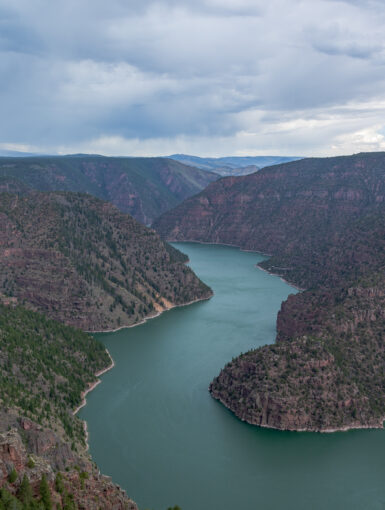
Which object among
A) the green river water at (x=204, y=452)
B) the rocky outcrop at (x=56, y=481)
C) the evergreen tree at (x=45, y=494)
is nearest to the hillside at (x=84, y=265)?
the green river water at (x=204, y=452)

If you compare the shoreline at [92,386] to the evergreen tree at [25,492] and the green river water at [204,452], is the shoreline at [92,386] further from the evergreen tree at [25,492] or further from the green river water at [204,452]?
the evergreen tree at [25,492]

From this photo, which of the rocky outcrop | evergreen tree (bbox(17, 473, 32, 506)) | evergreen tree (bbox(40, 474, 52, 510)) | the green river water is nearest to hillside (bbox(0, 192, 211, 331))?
the green river water

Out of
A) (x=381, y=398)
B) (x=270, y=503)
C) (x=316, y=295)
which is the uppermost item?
(x=316, y=295)

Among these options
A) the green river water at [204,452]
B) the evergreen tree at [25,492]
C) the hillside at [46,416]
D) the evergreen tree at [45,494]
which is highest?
the evergreen tree at [25,492]

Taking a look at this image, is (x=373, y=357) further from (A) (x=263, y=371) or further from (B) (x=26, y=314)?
(B) (x=26, y=314)

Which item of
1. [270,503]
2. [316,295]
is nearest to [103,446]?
[270,503]

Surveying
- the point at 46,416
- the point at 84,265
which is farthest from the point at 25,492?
the point at 84,265
